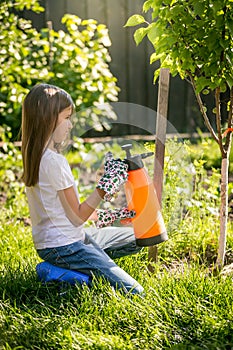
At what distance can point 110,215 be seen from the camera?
2762mm

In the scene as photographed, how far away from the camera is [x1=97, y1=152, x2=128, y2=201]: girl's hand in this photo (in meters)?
2.64

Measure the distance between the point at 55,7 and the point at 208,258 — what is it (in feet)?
12.1

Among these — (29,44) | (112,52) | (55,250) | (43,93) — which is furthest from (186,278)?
(112,52)

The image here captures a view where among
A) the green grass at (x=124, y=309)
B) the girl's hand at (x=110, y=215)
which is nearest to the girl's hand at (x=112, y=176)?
the girl's hand at (x=110, y=215)

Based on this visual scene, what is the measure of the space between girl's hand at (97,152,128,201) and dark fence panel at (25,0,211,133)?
3367 millimetres

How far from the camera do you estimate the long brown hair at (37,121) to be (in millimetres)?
2717

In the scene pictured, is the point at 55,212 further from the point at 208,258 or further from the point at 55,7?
the point at 55,7

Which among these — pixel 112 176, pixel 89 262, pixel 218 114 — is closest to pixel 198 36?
pixel 218 114

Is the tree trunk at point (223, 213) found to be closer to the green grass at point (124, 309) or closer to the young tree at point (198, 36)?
the green grass at point (124, 309)

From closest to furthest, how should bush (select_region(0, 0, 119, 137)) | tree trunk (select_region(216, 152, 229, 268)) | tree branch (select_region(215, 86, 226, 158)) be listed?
tree branch (select_region(215, 86, 226, 158)) < tree trunk (select_region(216, 152, 229, 268)) < bush (select_region(0, 0, 119, 137))

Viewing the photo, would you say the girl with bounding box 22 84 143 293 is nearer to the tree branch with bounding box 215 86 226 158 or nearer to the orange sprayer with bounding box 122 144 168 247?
the orange sprayer with bounding box 122 144 168 247

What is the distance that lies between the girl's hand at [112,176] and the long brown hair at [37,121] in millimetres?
284

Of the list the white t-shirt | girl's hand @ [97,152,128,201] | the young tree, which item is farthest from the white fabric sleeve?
the young tree

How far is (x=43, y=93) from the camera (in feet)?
8.98
